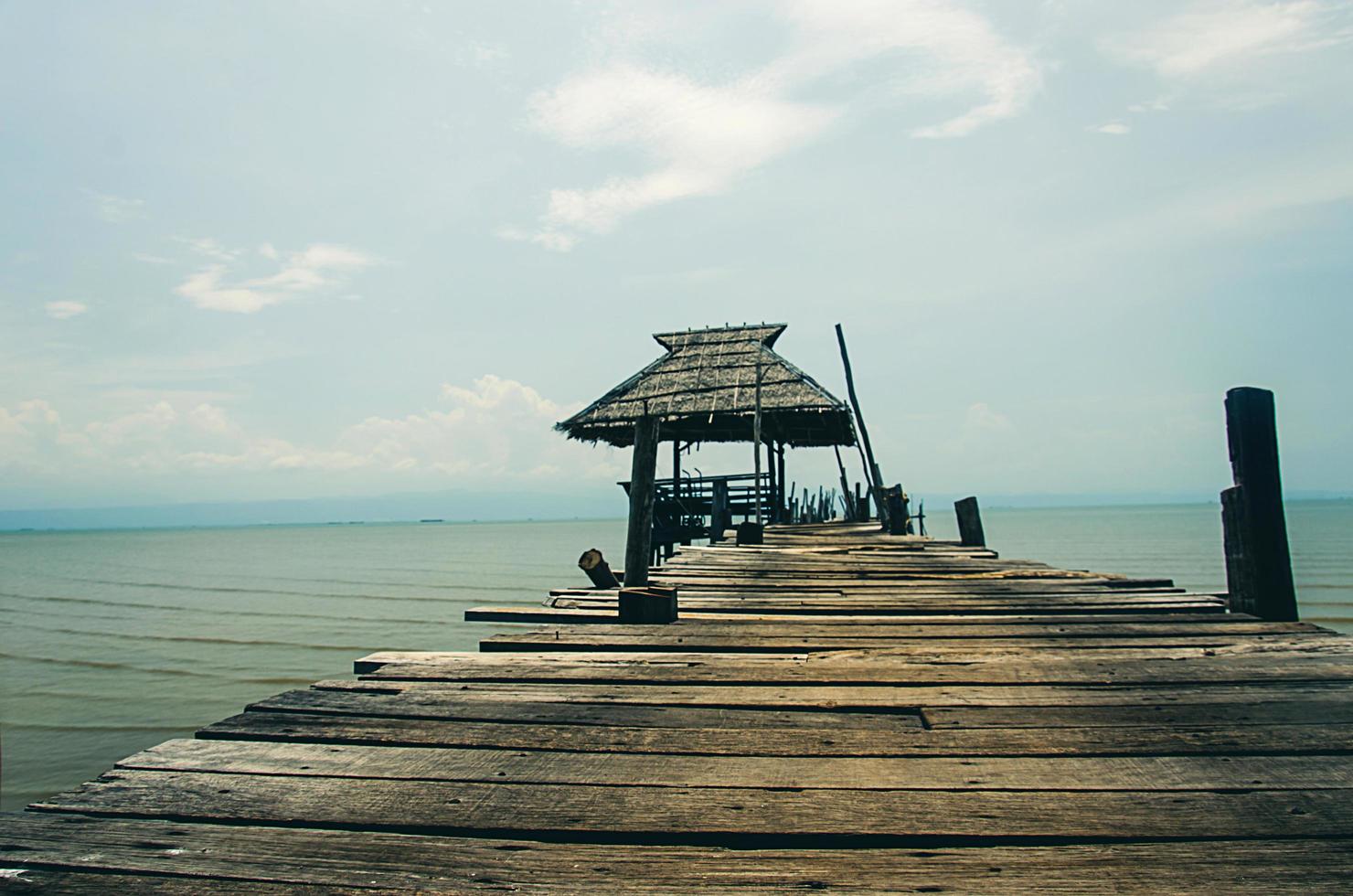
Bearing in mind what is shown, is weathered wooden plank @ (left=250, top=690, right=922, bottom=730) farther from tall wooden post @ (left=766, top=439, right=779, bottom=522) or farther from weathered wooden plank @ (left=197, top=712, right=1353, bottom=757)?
tall wooden post @ (left=766, top=439, right=779, bottom=522)

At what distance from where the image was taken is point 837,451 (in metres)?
22.3

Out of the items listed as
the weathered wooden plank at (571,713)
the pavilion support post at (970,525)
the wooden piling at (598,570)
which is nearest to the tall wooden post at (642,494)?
the wooden piling at (598,570)

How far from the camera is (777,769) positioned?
2.00 meters

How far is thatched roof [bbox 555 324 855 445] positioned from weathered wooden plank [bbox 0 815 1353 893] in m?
14.5

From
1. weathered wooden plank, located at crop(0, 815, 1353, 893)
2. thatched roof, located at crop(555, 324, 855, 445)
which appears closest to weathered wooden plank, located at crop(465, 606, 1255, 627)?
weathered wooden plank, located at crop(0, 815, 1353, 893)

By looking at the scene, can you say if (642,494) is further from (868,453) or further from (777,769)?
(868,453)

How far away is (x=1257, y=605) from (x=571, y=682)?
12.1 ft

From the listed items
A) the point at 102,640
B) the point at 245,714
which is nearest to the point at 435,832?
the point at 245,714

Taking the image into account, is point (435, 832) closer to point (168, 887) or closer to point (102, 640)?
point (168, 887)

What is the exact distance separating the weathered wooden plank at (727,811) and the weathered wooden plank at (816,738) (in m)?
0.30

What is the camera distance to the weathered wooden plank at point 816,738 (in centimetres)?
214

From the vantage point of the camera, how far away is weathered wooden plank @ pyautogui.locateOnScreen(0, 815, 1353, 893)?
142cm

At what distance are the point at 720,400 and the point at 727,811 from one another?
50.5 ft

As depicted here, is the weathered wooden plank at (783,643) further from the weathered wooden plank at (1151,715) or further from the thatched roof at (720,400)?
the thatched roof at (720,400)
